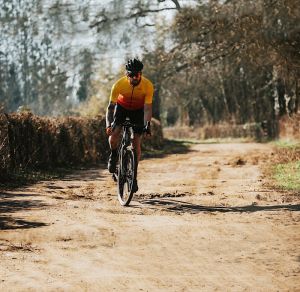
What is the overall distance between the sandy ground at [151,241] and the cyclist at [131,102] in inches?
43.4

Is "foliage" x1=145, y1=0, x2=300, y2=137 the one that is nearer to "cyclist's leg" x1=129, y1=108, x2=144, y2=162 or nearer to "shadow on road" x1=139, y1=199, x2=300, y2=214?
"cyclist's leg" x1=129, y1=108, x2=144, y2=162

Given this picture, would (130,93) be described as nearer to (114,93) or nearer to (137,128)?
(114,93)

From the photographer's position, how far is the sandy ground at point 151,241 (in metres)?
3.90

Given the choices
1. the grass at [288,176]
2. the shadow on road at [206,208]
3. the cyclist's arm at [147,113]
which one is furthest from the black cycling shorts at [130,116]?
the grass at [288,176]

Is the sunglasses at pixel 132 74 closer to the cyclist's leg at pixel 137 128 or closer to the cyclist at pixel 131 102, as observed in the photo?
the cyclist at pixel 131 102

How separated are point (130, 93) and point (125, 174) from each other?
3.93 feet

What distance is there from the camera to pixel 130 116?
7.74 metres

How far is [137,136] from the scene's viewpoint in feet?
25.1

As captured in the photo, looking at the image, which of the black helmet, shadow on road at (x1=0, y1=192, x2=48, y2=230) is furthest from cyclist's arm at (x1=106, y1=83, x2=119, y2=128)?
shadow on road at (x1=0, y1=192, x2=48, y2=230)

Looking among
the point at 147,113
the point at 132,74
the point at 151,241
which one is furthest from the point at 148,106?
the point at 151,241

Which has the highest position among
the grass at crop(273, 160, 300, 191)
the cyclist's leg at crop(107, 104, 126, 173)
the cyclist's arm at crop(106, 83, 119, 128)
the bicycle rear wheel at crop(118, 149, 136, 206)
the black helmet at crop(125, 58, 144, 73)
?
the black helmet at crop(125, 58, 144, 73)

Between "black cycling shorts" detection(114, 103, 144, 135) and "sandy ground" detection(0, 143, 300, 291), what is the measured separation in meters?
1.14

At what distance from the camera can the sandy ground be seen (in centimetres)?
390

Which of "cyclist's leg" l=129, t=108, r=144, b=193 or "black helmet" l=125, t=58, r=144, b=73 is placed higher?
"black helmet" l=125, t=58, r=144, b=73
